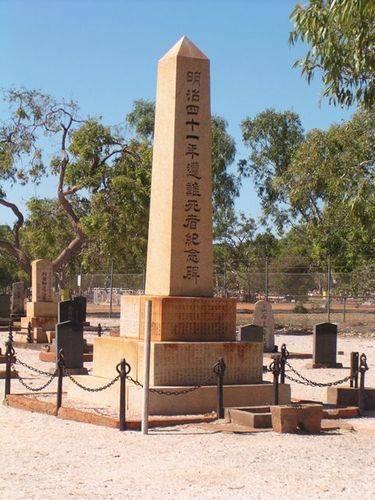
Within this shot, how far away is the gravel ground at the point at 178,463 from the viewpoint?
26.0 ft

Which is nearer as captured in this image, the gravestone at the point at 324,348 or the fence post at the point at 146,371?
the fence post at the point at 146,371

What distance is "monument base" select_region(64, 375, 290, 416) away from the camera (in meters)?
11.9

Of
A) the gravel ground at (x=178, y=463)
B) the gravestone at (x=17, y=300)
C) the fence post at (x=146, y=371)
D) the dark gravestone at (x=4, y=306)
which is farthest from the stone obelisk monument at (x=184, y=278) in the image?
the gravestone at (x=17, y=300)

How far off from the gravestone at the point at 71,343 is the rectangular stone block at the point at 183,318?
17.5 feet

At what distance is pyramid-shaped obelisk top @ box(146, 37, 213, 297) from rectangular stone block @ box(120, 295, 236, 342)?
0.87ft

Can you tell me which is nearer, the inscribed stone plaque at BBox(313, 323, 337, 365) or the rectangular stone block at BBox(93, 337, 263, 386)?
the rectangular stone block at BBox(93, 337, 263, 386)

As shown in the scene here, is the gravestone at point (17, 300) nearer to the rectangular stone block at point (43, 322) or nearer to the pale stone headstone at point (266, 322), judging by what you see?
the rectangular stone block at point (43, 322)

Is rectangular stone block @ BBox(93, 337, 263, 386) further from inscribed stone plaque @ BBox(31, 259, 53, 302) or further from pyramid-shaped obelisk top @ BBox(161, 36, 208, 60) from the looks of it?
inscribed stone plaque @ BBox(31, 259, 53, 302)

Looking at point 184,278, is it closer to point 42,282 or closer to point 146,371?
point 146,371

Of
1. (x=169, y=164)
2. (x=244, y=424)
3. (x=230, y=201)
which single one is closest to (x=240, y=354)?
(x=244, y=424)

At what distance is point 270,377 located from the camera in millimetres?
18031

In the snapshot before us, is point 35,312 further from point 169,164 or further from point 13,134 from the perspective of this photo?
point 169,164

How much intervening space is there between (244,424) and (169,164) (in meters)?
4.00

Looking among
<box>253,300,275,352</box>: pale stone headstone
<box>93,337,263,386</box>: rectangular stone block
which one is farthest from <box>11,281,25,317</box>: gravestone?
<box>93,337,263,386</box>: rectangular stone block
